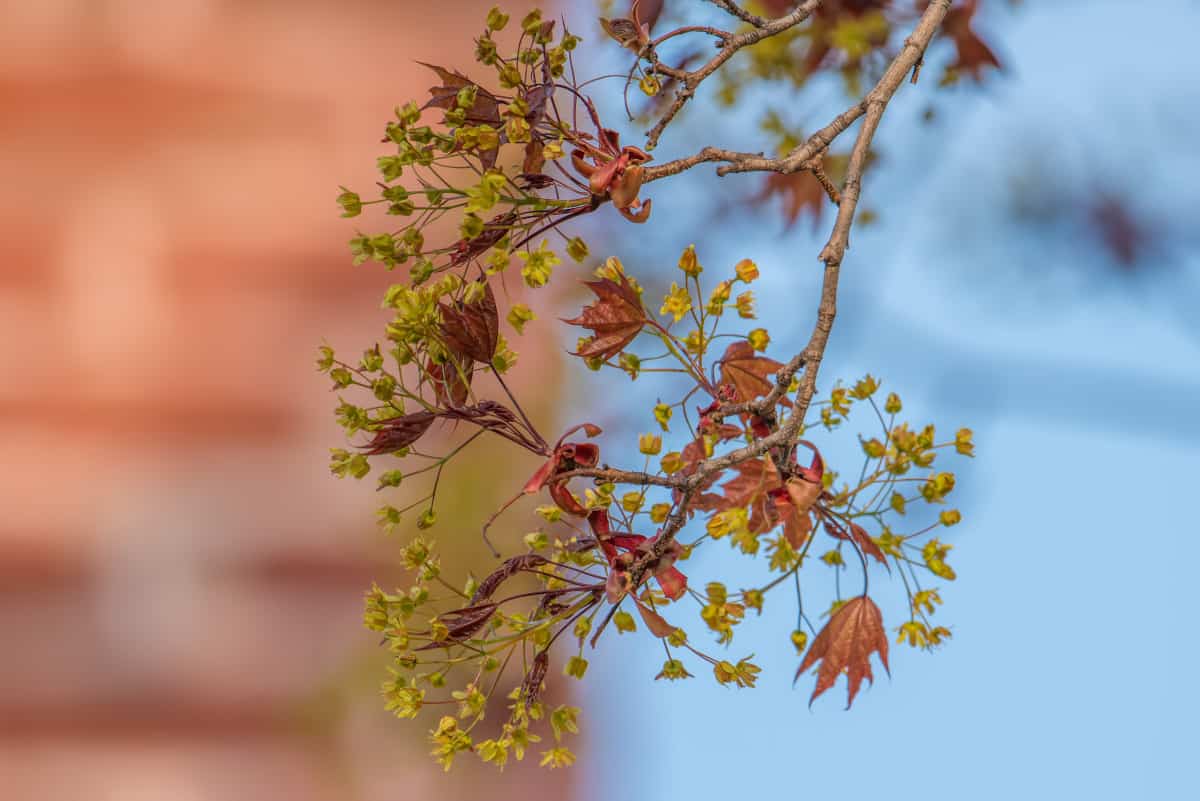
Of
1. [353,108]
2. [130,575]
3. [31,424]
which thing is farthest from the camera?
[353,108]

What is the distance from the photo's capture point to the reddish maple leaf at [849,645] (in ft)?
1.57

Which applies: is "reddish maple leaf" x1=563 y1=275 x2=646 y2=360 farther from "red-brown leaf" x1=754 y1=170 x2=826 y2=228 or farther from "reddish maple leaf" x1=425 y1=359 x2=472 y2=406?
"red-brown leaf" x1=754 y1=170 x2=826 y2=228

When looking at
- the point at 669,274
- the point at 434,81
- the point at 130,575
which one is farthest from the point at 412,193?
the point at 434,81

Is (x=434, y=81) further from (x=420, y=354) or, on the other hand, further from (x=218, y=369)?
(x=420, y=354)

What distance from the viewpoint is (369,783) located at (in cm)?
178

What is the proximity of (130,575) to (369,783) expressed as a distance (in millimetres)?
525

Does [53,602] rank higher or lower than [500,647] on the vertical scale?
higher

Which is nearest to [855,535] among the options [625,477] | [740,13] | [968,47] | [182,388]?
[625,477]

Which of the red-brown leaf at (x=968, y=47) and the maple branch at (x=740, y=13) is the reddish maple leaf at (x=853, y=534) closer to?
the maple branch at (x=740, y=13)

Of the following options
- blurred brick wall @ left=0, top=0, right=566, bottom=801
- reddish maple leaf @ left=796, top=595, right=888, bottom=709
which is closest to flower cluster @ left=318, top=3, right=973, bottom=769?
reddish maple leaf @ left=796, top=595, right=888, bottom=709

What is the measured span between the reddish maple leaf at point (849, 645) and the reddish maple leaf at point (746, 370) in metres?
0.10

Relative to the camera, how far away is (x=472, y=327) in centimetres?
46

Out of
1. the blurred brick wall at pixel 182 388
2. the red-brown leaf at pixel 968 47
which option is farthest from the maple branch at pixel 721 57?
the blurred brick wall at pixel 182 388

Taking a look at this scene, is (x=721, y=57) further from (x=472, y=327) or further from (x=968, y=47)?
(x=968, y=47)
